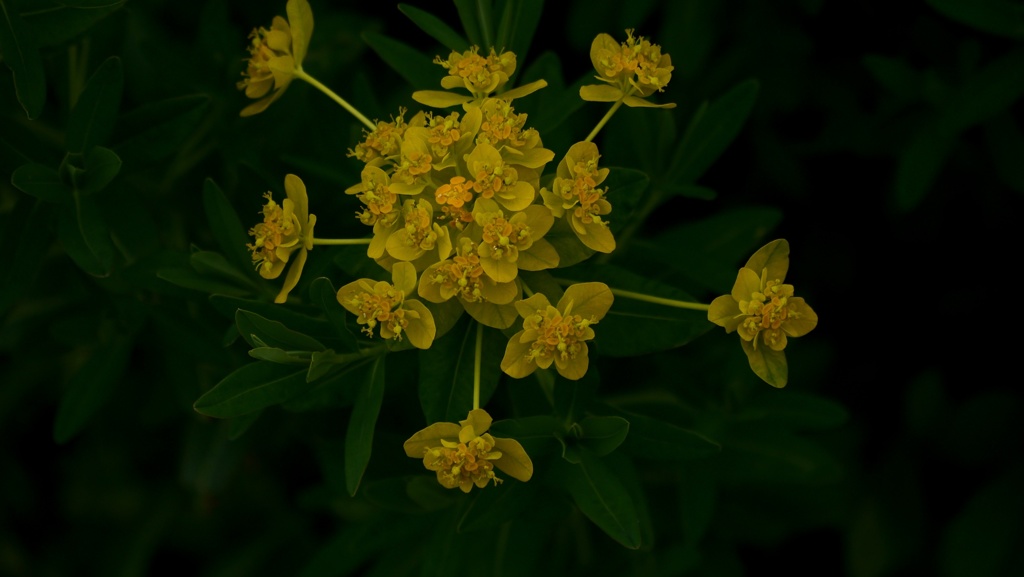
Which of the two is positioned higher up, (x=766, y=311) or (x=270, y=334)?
(x=766, y=311)

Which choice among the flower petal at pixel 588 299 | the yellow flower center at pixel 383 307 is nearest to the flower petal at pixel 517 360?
the flower petal at pixel 588 299

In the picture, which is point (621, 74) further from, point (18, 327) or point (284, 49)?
point (18, 327)

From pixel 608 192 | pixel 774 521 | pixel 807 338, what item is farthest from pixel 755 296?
pixel 807 338

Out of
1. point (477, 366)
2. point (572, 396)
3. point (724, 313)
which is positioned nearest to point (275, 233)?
point (477, 366)

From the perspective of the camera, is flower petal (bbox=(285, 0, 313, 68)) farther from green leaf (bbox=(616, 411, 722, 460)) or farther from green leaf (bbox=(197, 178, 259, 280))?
green leaf (bbox=(616, 411, 722, 460))

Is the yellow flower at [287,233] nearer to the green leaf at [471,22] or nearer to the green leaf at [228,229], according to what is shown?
the green leaf at [228,229]

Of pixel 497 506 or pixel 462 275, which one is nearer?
pixel 462 275

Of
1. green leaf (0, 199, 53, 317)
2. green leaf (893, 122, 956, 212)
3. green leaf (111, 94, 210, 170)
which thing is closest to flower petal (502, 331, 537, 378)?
green leaf (111, 94, 210, 170)

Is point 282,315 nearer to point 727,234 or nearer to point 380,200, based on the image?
point 380,200
